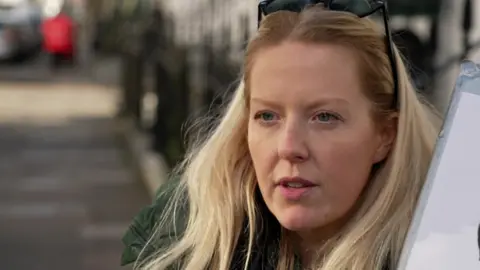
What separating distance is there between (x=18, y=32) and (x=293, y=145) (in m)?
25.0

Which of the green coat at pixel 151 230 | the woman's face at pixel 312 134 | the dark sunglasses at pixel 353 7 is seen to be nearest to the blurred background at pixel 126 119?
the green coat at pixel 151 230

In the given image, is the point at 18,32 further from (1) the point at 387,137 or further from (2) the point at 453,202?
(2) the point at 453,202

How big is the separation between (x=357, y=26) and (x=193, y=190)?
0.56 metres

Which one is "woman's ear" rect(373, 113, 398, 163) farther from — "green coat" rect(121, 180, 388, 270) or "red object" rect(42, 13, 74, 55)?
"red object" rect(42, 13, 74, 55)

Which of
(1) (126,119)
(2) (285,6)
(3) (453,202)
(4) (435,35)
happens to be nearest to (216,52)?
(4) (435,35)

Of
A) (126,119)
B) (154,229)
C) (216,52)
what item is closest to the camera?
(154,229)

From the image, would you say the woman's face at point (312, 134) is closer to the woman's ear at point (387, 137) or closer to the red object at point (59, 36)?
the woman's ear at point (387, 137)

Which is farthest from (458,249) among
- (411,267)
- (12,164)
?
(12,164)

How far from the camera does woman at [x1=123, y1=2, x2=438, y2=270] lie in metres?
1.92

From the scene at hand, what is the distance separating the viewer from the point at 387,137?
2.04m

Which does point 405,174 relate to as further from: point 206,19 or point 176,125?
point 206,19

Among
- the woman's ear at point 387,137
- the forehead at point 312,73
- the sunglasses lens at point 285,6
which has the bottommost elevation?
the woman's ear at point 387,137

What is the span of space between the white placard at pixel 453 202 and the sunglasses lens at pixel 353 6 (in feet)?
1.13

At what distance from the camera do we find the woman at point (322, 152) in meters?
1.92
